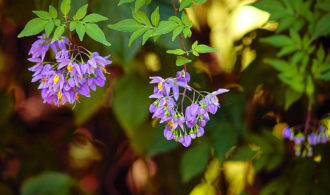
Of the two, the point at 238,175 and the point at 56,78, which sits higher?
the point at 56,78

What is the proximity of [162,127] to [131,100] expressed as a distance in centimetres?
15

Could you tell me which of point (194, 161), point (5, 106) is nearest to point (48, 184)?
point (5, 106)

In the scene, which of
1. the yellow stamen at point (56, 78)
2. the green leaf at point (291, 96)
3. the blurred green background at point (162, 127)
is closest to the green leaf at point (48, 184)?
the blurred green background at point (162, 127)

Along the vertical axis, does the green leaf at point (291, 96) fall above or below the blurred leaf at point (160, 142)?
above

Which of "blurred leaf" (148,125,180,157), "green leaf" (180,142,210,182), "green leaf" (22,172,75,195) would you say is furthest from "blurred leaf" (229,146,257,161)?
"green leaf" (22,172,75,195)

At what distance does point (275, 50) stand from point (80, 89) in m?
0.70

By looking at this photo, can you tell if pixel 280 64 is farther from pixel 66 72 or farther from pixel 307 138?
pixel 66 72

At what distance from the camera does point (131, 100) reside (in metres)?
1.12

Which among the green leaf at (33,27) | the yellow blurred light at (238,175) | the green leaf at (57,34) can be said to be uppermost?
the green leaf at (33,27)

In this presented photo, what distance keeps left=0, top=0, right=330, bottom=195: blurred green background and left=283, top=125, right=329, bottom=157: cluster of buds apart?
79mm

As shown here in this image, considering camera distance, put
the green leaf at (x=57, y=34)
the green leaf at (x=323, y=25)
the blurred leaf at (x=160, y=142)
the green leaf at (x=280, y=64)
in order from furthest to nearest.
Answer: the blurred leaf at (x=160, y=142) → the green leaf at (x=280, y=64) → the green leaf at (x=323, y=25) → the green leaf at (x=57, y=34)

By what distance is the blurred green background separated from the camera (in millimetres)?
1149

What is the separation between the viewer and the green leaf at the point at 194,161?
1.25 metres

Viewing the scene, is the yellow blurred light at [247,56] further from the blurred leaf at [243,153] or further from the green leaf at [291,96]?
the blurred leaf at [243,153]
